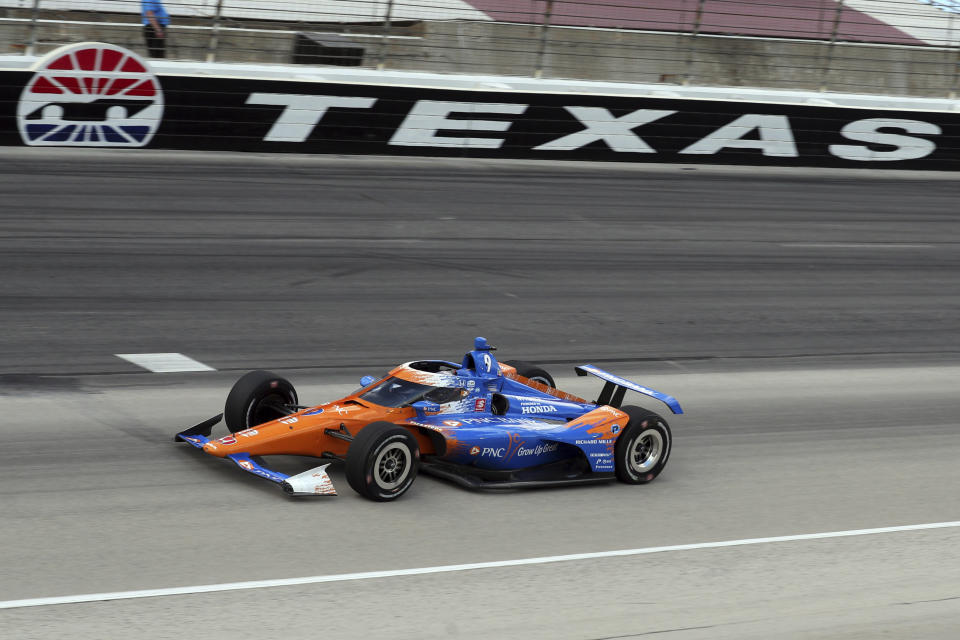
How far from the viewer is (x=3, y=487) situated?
7.74m

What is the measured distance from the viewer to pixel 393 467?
805 centimetres

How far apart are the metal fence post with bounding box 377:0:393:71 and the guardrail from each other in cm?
2

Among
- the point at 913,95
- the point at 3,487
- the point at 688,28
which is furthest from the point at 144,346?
the point at 913,95

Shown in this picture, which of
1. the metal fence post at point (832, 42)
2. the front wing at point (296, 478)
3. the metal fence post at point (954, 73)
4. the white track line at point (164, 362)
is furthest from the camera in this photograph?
the metal fence post at point (954, 73)

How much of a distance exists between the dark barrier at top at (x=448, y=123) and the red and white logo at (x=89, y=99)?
0.02 metres

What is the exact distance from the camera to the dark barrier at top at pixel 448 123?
61.2 feet

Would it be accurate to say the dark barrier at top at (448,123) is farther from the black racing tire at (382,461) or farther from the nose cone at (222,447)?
the black racing tire at (382,461)

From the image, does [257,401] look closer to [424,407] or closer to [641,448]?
[424,407]

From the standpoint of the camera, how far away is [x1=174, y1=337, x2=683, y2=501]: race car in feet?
26.2

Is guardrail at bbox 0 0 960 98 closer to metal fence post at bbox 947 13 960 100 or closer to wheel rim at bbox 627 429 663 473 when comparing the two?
metal fence post at bbox 947 13 960 100

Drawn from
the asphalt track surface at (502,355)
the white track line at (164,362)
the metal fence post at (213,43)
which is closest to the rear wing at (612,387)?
the asphalt track surface at (502,355)

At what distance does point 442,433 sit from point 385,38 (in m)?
15.0

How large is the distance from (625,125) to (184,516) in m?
16.3

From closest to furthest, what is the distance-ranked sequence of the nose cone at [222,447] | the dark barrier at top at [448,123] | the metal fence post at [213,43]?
the nose cone at [222,447], the dark barrier at top at [448,123], the metal fence post at [213,43]
